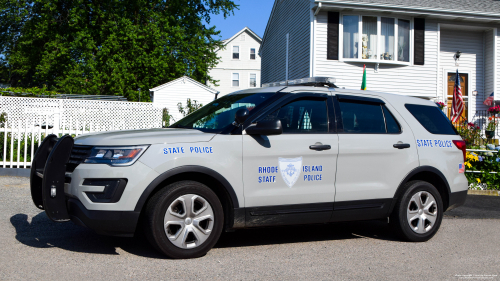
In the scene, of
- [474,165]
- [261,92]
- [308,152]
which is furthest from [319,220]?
[474,165]

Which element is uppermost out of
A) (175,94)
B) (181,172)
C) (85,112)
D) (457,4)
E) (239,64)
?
(239,64)

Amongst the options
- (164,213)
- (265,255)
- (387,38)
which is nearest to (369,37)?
(387,38)

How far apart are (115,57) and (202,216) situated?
2690 centimetres

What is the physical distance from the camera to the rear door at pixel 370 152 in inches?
204

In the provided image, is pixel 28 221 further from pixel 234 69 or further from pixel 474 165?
pixel 234 69

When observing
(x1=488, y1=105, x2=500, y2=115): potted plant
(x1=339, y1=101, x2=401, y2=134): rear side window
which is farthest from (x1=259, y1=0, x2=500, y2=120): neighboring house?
(x1=339, y1=101, x2=401, y2=134): rear side window

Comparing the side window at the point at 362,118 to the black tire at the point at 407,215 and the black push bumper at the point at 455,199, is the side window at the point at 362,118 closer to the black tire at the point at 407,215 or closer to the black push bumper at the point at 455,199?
the black tire at the point at 407,215

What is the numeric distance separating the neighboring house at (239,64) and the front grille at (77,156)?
3870cm

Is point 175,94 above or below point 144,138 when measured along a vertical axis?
above

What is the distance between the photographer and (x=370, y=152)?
532cm

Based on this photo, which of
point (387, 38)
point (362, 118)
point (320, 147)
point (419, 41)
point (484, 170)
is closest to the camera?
point (320, 147)

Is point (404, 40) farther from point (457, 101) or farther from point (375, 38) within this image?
point (457, 101)

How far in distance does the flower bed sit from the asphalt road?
4.57 m

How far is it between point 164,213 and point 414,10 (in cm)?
1531
